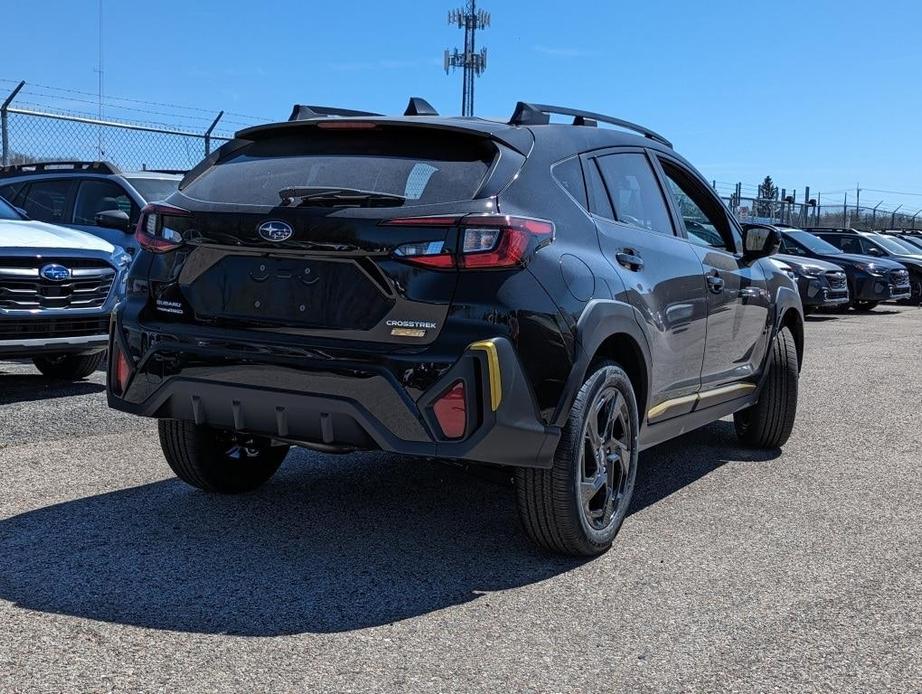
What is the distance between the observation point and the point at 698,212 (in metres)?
5.79

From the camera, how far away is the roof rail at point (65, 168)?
10.9m

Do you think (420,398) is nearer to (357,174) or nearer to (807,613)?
(357,174)

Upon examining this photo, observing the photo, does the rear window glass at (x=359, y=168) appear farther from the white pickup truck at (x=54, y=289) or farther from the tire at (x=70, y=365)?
the tire at (x=70, y=365)

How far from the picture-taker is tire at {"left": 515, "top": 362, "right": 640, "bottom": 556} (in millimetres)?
4020

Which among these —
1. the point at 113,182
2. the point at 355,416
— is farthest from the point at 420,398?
the point at 113,182

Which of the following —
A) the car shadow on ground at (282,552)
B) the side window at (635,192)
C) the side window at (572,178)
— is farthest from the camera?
the side window at (635,192)

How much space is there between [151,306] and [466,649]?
1.90 metres

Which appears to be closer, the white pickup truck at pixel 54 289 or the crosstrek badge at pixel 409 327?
the crosstrek badge at pixel 409 327

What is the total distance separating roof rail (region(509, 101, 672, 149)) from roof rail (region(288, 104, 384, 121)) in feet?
1.93

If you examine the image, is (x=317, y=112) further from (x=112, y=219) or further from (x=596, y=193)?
(x=112, y=219)

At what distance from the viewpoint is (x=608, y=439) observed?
4.39 m

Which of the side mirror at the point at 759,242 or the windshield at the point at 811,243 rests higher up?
the windshield at the point at 811,243

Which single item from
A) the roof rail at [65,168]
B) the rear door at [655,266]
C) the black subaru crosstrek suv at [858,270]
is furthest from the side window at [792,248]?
the rear door at [655,266]

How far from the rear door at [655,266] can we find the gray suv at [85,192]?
632 centimetres
